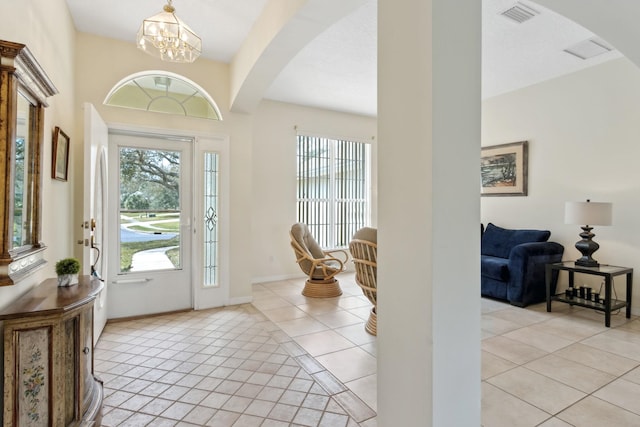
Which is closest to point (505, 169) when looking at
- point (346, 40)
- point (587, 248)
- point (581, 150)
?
point (581, 150)

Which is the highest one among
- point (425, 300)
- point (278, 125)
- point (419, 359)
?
point (278, 125)

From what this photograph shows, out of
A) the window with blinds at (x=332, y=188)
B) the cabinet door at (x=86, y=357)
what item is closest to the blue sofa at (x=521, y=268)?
the window with blinds at (x=332, y=188)

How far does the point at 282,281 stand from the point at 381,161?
4.50 metres

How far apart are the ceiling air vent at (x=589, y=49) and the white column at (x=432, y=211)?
3498 mm

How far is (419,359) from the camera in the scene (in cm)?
113

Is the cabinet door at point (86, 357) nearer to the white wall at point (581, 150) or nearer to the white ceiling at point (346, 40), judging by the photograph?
the white ceiling at point (346, 40)

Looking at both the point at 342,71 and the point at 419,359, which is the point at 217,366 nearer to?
the point at 419,359

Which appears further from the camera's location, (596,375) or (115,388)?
(596,375)

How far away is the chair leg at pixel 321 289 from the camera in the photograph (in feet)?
15.0

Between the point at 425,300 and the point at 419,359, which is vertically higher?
the point at 425,300

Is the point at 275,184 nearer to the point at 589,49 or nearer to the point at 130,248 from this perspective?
the point at 130,248

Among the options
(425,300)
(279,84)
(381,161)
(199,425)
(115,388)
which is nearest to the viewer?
(425,300)

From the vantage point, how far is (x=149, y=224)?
3781mm

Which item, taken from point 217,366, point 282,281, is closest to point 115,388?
point 217,366
